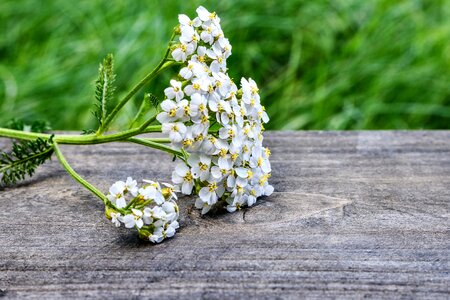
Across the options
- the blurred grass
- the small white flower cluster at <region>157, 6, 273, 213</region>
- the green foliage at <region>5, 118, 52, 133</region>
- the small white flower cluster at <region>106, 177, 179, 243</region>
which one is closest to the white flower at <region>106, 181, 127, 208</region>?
the small white flower cluster at <region>106, 177, 179, 243</region>

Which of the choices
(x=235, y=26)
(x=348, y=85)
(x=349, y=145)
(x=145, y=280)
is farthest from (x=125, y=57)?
(x=145, y=280)

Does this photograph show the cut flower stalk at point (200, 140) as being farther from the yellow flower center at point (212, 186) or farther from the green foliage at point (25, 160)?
Answer: the green foliage at point (25, 160)

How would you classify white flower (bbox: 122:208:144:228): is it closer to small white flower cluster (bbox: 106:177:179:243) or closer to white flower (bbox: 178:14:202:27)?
small white flower cluster (bbox: 106:177:179:243)

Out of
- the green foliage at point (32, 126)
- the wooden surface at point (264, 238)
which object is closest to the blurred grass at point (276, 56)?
Result: the green foliage at point (32, 126)

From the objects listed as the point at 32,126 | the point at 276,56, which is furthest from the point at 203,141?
the point at 276,56

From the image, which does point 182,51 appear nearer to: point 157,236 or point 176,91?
point 176,91
